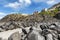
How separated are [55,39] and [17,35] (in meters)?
4.08

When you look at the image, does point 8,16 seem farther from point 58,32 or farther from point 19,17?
point 58,32

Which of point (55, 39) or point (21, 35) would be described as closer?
point (55, 39)

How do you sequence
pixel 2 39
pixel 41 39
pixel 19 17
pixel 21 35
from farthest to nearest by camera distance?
pixel 19 17 → pixel 2 39 → pixel 21 35 → pixel 41 39

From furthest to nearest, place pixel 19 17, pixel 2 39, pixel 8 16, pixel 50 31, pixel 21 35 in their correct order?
pixel 8 16 → pixel 19 17 → pixel 2 39 → pixel 21 35 → pixel 50 31

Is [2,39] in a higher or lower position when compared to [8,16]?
lower

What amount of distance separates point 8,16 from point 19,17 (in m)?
8.24

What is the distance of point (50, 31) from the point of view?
21750mm

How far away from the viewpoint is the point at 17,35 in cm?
2214

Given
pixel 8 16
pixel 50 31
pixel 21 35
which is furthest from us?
pixel 8 16

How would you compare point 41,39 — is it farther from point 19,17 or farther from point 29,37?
point 19,17

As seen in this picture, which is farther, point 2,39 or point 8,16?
point 8,16

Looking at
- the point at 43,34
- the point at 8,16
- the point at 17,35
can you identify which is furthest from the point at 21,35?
the point at 8,16

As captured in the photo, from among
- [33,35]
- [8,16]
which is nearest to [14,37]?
[33,35]

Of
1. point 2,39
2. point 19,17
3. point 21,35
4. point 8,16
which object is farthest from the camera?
point 8,16
